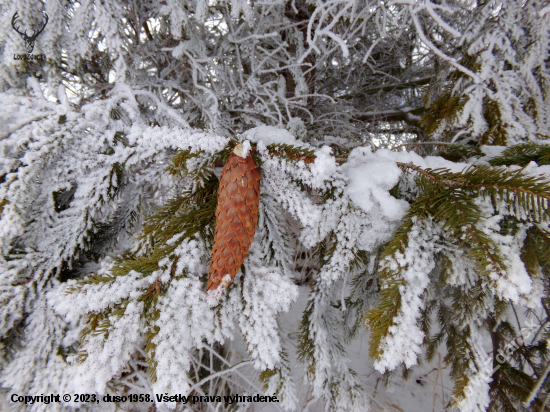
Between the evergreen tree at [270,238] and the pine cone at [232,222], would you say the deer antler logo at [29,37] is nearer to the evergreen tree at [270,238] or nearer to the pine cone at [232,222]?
the evergreen tree at [270,238]

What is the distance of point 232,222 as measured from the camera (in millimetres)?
515

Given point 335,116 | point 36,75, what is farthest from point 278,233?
point 335,116

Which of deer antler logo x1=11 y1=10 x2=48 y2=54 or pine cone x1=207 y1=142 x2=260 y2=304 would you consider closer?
pine cone x1=207 y1=142 x2=260 y2=304

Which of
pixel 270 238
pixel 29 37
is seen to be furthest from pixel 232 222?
pixel 29 37

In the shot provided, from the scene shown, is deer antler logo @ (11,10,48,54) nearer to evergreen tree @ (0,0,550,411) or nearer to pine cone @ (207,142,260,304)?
evergreen tree @ (0,0,550,411)

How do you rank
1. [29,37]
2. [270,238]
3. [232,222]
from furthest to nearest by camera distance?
[29,37]
[270,238]
[232,222]

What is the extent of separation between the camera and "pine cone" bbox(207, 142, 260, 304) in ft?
1.69

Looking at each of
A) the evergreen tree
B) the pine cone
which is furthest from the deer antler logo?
the pine cone

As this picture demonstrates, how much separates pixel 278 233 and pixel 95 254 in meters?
0.61

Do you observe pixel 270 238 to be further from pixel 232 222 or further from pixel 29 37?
pixel 29 37

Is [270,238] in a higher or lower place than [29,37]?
lower

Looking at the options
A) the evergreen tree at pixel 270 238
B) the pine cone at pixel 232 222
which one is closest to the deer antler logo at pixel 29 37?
the evergreen tree at pixel 270 238

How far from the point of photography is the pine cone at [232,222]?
1.69ft

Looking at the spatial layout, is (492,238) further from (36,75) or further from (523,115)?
(36,75)
